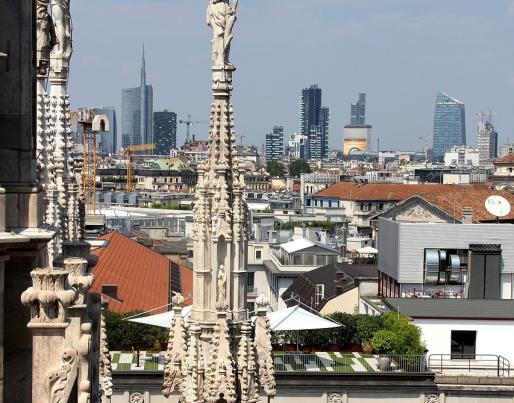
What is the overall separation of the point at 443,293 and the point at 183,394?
104 ft

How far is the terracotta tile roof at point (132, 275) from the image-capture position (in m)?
48.8

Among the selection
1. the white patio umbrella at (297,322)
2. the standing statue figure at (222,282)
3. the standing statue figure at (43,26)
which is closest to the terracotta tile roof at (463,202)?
the white patio umbrella at (297,322)

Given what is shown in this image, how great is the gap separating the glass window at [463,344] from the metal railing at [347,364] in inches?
88.3

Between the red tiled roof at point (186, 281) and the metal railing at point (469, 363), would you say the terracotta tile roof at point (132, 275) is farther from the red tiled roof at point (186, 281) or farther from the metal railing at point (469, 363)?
the metal railing at point (469, 363)

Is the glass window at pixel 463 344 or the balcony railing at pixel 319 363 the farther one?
the glass window at pixel 463 344

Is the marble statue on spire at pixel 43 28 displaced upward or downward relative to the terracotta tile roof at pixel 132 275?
upward

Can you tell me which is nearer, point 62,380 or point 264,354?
point 62,380

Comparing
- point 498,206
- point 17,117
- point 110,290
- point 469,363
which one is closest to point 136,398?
point 469,363

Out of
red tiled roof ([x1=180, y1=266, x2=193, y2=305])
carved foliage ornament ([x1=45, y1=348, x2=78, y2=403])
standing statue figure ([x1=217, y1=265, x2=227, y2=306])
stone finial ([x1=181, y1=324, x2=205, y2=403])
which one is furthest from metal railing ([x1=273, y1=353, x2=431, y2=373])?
carved foliage ornament ([x1=45, y1=348, x2=78, y2=403])

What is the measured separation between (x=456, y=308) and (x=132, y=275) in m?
20.1

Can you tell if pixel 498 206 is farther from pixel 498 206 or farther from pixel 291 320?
pixel 291 320

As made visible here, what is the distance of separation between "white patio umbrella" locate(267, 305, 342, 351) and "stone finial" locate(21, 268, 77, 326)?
32.2 meters

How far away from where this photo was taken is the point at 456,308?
132 ft

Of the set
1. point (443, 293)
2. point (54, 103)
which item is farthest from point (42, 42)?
point (443, 293)
